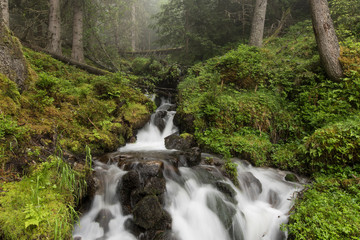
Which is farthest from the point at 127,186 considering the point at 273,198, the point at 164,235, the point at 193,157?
the point at 273,198

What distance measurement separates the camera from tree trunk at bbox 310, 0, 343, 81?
716cm

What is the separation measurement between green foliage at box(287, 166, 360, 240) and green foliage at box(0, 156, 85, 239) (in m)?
3.96

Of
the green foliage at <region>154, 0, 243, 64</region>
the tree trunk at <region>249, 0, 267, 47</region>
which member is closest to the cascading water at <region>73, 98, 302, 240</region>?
the tree trunk at <region>249, 0, 267, 47</region>

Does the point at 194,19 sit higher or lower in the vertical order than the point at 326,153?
higher

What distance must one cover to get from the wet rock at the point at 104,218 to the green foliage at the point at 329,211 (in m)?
3.54

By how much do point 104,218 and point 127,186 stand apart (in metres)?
0.76

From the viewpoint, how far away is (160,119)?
8.71 m

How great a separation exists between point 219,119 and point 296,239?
4.83m

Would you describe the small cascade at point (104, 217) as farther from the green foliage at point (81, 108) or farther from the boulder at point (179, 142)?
the boulder at point (179, 142)

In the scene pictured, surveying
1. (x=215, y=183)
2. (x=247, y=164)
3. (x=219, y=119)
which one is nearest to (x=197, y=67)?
(x=219, y=119)

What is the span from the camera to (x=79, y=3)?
37.8 feet

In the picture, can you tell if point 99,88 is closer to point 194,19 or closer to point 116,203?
point 116,203

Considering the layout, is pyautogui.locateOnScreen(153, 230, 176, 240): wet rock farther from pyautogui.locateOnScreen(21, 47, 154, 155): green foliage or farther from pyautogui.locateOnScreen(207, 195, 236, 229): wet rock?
pyautogui.locateOnScreen(21, 47, 154, 155): green foliage

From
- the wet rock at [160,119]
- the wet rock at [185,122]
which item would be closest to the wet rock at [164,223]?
the wet rock at [185,122]
